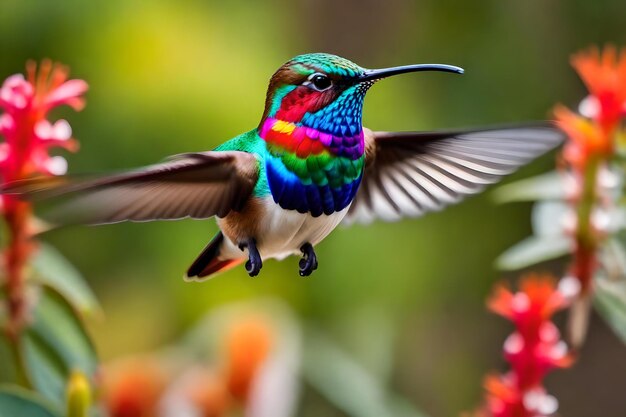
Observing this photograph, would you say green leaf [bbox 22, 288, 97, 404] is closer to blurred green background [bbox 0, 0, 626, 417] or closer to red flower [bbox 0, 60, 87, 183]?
red flower [bbox 0, 60, 87, 183]

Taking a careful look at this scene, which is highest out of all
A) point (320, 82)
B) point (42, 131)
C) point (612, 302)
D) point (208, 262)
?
point (320, 82)

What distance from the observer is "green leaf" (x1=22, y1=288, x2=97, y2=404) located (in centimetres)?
116

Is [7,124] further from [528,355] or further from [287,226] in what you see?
[528,355]

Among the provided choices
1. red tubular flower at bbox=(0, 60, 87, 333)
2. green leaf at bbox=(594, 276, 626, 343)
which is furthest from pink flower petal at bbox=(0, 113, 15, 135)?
green leaf at bbox=(594, 276, 626, 343)

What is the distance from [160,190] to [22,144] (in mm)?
369

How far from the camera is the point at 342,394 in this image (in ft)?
5.94

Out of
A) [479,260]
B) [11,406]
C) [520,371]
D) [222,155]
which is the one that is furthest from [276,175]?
[479,260]

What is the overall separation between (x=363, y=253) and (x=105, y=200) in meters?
2.08

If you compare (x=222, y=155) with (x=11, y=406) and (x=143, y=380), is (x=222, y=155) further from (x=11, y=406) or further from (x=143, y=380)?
(x=143, y=380)

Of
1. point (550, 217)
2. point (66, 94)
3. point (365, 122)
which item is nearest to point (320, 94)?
point (66, 94)

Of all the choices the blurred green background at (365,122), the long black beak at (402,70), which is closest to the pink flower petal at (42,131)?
the long black beak at (402,70)

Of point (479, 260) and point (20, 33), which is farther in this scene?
point (479, 260)

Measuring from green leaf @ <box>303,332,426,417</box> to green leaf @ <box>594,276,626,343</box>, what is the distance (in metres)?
0.58

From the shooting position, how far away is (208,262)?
1.04 meters
